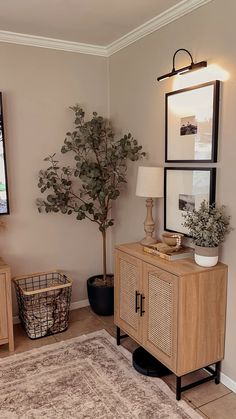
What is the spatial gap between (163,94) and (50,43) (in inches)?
45.6

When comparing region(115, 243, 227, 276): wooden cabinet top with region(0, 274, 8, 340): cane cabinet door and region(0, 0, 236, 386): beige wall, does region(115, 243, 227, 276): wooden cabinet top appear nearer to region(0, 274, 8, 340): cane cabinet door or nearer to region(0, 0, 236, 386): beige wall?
region(0, 0, 236, 386): beige wall

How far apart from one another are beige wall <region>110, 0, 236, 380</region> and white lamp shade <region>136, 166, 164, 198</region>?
212 mm

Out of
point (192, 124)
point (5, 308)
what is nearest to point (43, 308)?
point (5, 308)

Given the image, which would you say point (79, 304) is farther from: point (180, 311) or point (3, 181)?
point (180, 311)

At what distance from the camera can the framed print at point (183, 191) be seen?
2266mm

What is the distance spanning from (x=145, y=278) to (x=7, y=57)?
7.00 feet

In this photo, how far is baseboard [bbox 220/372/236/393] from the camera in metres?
2.20

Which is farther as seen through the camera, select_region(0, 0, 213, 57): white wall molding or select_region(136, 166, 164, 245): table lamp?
select_region(136, 166, 164, 245): table lamp

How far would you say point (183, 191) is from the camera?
97.3 inches

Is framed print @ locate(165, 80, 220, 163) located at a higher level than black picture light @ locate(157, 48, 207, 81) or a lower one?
lower

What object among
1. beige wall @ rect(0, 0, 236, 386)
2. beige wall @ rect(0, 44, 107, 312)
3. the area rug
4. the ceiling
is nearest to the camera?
the area rug

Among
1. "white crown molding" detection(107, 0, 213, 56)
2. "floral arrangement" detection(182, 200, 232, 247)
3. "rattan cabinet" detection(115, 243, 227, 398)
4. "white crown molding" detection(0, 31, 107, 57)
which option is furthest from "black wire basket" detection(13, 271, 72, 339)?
"white crown molding" detection(107, 0, 213, 56)

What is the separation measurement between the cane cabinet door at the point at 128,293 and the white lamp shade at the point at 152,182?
49 centimetres

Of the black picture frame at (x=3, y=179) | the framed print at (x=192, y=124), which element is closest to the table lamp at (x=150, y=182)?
the framed print at (x=192, y=124)
